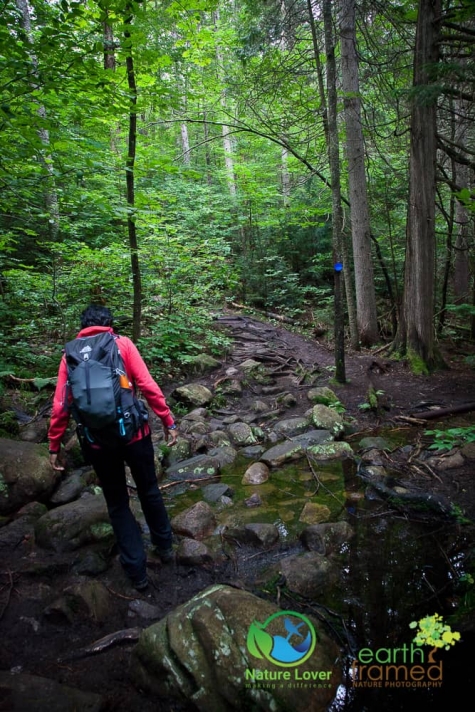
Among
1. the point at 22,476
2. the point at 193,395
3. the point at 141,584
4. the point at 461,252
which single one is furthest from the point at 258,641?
the point at 461,252

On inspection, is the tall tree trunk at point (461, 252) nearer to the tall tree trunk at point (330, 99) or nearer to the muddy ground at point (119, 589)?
the tall tree trunk at point (330, 99)

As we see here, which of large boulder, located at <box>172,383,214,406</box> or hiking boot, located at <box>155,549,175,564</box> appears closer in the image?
hiking boot, located at <box>155,549,175,564</box>

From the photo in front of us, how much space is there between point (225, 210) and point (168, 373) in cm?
1008

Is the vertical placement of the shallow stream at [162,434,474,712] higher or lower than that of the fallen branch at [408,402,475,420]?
lower

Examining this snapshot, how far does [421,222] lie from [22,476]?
8077mm

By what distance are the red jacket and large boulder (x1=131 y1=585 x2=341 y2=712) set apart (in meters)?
1.25

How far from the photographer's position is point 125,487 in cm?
296

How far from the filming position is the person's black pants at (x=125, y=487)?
9.14 ft

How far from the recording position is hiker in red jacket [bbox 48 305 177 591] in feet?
9.08

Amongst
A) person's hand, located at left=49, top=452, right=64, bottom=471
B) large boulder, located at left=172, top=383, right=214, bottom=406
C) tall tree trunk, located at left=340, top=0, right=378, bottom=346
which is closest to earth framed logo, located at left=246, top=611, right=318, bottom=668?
person's hand, located at left=49, top=452, right=64, bottom=471

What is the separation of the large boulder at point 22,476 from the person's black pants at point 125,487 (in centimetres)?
166

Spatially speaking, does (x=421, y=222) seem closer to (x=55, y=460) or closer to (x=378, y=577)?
(x=378, y=577)

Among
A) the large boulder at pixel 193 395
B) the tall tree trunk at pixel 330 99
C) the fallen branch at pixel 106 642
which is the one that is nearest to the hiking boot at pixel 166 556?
the fallen branch at pixel 106 642

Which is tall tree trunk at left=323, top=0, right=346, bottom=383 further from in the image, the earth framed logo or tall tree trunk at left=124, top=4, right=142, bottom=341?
the earth framed logo
